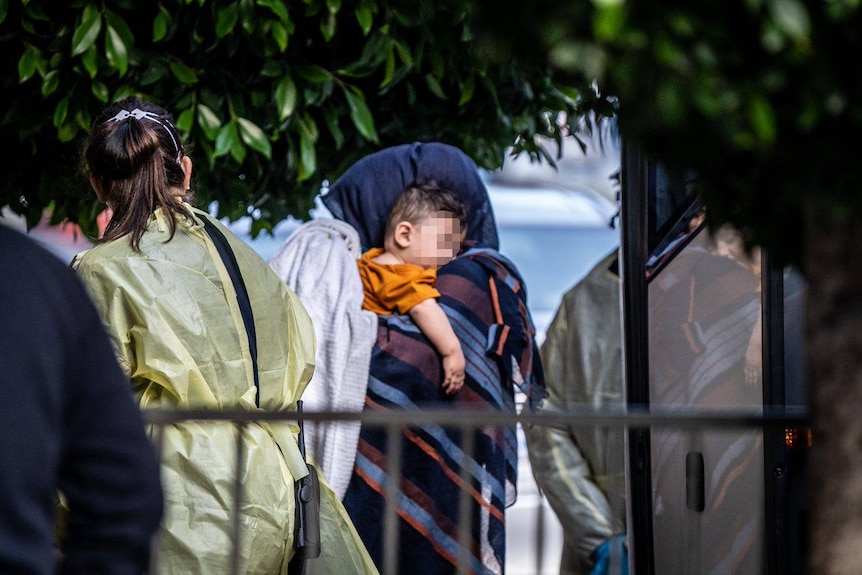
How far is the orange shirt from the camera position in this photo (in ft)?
13.7

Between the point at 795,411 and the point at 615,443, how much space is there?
2080mm

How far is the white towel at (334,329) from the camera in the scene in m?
3.87

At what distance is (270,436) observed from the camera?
115 inches

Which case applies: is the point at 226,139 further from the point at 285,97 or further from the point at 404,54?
the point at 404,54

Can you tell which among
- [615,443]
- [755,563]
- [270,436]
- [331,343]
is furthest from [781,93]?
[615,443]

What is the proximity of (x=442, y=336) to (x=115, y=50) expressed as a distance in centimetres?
160

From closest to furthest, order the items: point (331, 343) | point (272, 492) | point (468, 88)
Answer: point (272, 492) < point (331, 343) < point (468, 88)

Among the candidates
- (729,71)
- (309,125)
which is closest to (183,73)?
(309,125)

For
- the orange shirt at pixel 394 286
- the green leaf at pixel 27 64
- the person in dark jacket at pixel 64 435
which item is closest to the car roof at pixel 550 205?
the green leaf at pixel 27 64

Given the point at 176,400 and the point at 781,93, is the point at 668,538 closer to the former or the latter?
the point at 176,400

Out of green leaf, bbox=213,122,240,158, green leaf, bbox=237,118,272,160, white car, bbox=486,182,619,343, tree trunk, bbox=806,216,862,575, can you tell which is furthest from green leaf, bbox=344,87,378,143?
white car, bbox=486,182,619,343

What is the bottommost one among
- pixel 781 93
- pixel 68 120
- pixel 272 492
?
pixel 272 492

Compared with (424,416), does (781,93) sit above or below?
above

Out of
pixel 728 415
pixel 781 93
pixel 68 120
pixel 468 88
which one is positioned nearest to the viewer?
pixel 781 93
